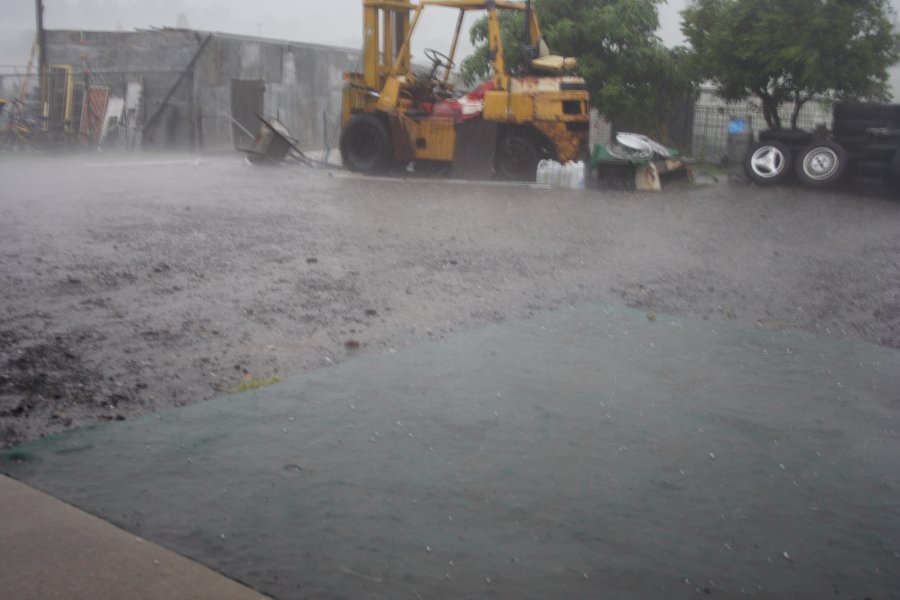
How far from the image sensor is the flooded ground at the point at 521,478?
108 inches

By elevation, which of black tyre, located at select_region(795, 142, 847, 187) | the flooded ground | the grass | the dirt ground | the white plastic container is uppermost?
black tyre, located at select_region(795, 142, 847, 187)

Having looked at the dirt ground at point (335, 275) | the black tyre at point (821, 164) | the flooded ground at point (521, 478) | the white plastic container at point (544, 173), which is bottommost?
the flooded ground at point (521, 478)

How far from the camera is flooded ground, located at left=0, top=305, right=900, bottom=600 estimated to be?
2752 millimetres

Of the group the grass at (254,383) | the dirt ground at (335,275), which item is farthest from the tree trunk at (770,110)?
the grass at (254,383)

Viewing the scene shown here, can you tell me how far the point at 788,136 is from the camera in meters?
16.1

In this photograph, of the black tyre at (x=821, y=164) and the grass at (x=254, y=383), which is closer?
the grass at (x=254, y=383)

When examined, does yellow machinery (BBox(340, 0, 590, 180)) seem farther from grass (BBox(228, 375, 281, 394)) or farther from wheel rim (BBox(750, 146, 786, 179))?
grass (BBox(228, 375, 281, 394))

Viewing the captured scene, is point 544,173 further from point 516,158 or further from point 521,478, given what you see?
point 521,478

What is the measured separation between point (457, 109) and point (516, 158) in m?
1.46

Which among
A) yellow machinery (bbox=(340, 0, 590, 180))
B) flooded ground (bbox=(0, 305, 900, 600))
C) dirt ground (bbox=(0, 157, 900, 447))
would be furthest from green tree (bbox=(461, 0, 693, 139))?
flooded ground (bbox=(0, 305, 900, 600))

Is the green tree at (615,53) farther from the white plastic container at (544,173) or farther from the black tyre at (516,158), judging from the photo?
the white plastic container at (544,173)

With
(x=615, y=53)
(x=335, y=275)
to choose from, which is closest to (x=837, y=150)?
(x=615, y=53)

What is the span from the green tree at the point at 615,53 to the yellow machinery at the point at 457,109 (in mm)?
3866

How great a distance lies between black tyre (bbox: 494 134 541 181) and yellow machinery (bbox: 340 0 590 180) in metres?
0.02
